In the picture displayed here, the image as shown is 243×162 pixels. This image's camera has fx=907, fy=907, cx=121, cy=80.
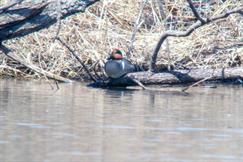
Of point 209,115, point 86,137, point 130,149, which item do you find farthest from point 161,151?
point 209,115

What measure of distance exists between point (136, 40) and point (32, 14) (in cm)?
362

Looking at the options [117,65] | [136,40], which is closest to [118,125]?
[117,65]

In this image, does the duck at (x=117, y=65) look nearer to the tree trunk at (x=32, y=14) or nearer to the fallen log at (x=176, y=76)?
the fallen log at (x=176, y=76)

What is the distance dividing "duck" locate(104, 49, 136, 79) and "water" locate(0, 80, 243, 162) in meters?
Answer: 0.79

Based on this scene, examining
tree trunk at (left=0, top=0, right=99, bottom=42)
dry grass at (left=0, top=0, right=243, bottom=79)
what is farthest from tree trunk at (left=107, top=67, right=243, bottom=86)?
tree trunk at (left=0, top=0, right=99, bottom=42)

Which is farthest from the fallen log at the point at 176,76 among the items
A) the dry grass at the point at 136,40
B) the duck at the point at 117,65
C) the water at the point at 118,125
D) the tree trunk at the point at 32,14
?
the tree trunk at the point at 32,14

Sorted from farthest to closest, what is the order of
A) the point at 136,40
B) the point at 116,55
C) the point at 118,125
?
the point at 136,40, the point at 116,55, the point at 118,125

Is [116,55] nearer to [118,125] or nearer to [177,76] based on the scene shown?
[177,76]

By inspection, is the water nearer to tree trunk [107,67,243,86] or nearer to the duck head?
tree trunk [107,67,243,86]

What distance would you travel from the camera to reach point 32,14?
9.63 m

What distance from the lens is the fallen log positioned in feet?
36.7

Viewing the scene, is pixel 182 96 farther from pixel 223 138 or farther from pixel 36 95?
pixel 223 138

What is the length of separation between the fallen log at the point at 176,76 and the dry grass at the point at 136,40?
3.02 feet

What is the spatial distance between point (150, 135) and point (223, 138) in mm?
534
